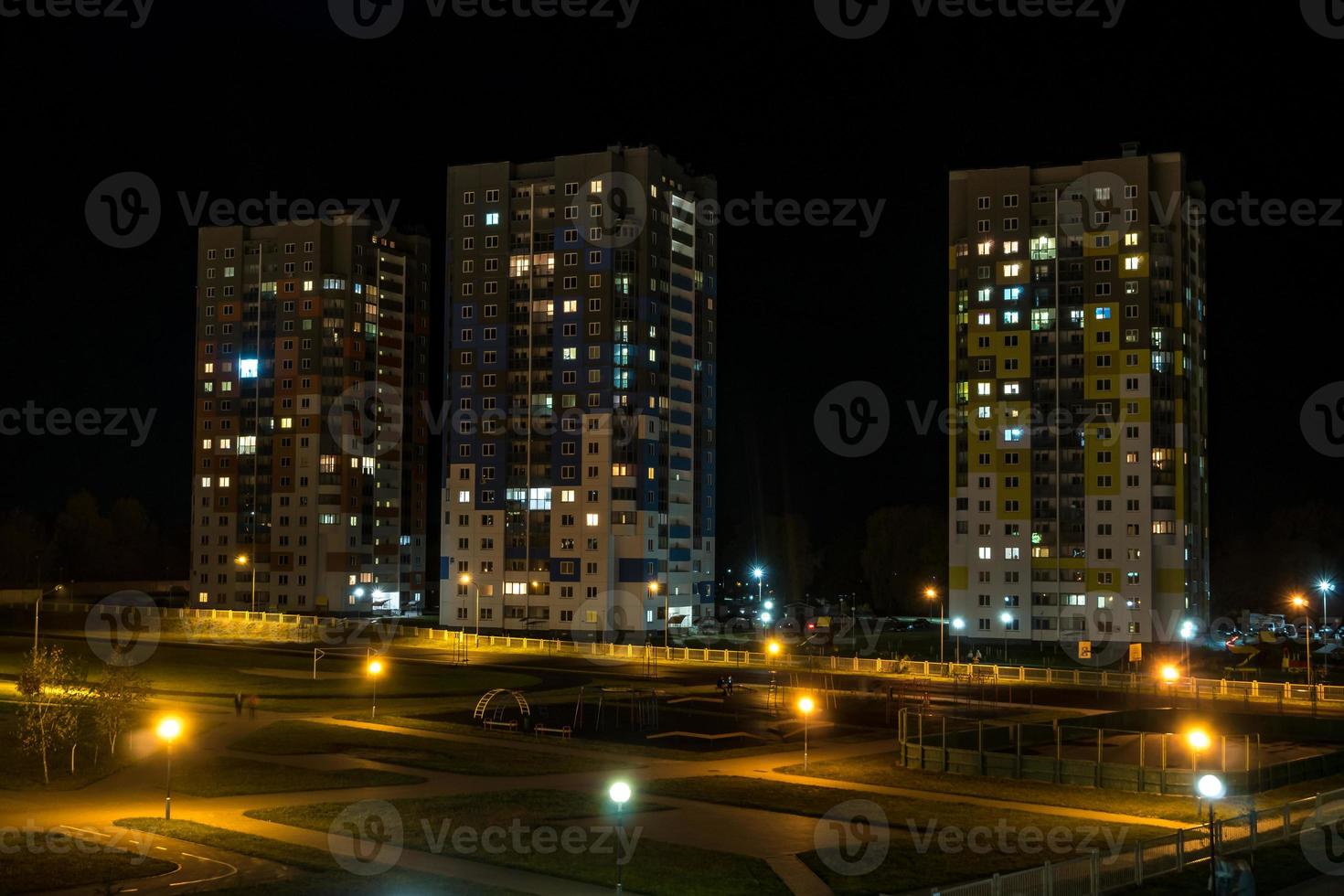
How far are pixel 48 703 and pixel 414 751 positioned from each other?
1133 cm

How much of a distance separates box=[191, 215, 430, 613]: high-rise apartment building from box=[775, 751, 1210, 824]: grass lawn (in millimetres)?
92102

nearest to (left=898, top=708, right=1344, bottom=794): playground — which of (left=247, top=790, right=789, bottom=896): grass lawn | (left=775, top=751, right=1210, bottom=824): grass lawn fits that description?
(left=775, top=751, right=1210, bottom=824): grass lawn

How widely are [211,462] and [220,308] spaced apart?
1609 centimetres

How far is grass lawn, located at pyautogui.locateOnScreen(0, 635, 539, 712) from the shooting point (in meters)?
56.8

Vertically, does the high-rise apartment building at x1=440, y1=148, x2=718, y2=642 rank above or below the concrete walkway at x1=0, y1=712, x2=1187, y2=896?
above

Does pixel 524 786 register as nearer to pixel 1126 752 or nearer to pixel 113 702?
pixel 113 702

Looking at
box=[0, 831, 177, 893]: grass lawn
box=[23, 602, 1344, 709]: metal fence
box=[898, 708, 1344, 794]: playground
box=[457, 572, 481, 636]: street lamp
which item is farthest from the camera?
box=[457, 572, 481, 636]: street lamp

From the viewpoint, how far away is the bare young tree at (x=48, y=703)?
34.9m

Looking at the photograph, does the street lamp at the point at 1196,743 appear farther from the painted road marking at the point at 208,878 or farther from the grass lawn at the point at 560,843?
the painted road marking at the point at 208,878

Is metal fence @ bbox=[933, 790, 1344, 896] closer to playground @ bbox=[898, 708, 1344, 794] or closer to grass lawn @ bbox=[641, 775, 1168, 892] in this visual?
grass lawn @ bbox=[641, 775, 1168, 892]

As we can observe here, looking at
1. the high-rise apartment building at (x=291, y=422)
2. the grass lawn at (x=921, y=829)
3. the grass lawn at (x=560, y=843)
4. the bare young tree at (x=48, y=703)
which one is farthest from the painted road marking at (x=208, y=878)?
the high-rise apartment building at (x=291, y=422)

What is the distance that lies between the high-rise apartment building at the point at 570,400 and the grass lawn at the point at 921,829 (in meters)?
62.0

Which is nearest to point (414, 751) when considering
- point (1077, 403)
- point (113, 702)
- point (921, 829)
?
point (113, 702)

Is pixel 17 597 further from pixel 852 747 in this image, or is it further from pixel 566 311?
pixel 852 747
